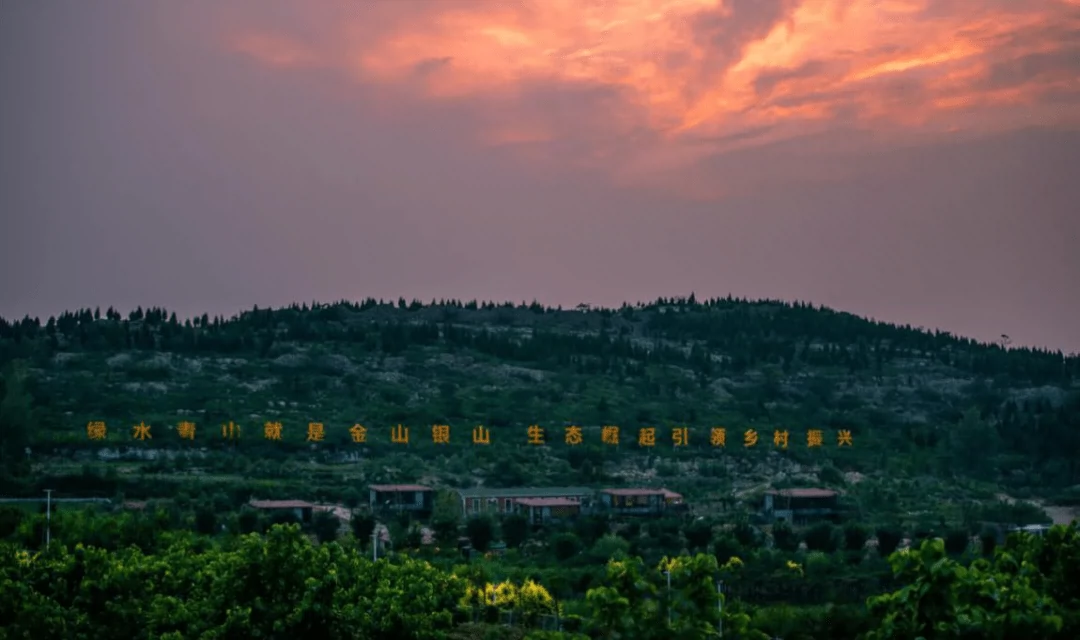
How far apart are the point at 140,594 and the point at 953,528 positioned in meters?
39.4

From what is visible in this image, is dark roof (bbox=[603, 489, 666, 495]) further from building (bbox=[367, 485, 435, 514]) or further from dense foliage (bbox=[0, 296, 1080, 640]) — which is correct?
building (bbox=[367, 485, 435, 514])

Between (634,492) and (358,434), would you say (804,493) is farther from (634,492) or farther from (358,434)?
(358,434)

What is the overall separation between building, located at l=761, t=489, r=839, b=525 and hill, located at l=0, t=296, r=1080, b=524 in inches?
78.4

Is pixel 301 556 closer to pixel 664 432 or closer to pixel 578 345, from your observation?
pixel 664 432

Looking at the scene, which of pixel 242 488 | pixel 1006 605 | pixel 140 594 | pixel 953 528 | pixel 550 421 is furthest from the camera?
pixel 550 421

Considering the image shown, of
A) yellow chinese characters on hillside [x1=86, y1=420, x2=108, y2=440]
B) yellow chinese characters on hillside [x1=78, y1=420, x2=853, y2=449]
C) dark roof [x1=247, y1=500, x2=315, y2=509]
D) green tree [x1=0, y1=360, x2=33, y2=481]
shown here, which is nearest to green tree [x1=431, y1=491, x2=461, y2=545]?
dark roof [x1=247, y1=500, x2=315, y2=509]

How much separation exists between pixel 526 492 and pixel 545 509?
5.69m

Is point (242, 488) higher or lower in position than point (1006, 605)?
lower

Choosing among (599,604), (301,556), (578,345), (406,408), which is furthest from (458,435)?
(599,604)

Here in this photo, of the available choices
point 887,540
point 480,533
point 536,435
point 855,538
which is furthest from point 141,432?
point 887,540

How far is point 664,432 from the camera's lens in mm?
83500

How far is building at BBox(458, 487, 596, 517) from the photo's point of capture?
61.0 metres

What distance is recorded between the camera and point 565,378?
99.9 metres

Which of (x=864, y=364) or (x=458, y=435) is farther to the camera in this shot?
(x=864, y=364)
